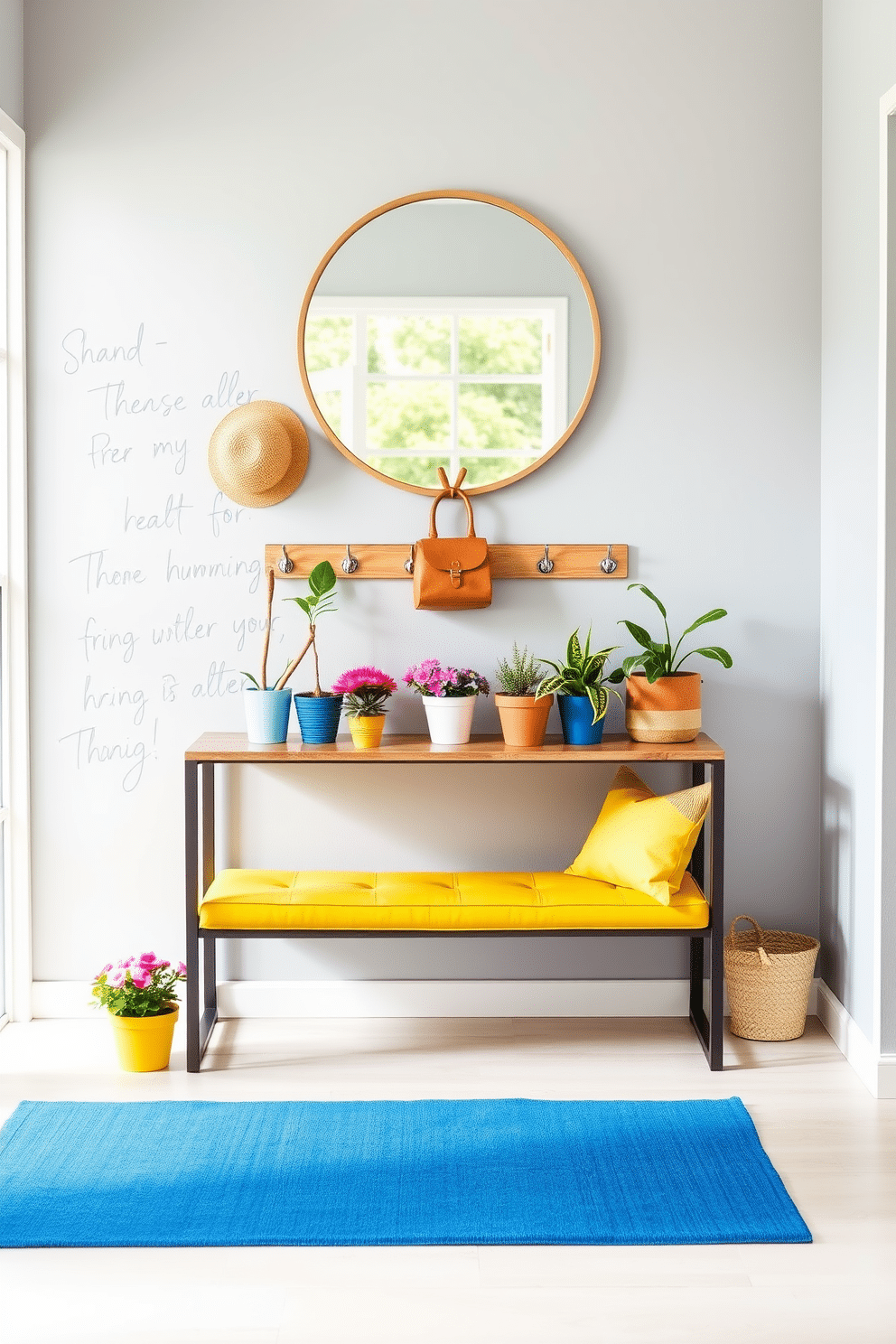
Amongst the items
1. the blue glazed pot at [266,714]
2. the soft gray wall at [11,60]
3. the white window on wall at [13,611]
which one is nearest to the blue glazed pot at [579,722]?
the blue glazed pot at [266,714]

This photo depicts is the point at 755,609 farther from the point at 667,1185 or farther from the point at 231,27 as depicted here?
the point at 231,27

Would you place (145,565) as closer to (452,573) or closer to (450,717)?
(452,573)

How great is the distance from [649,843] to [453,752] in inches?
19.9

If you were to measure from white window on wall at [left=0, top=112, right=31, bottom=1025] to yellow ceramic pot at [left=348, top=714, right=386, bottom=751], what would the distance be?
0.90 m

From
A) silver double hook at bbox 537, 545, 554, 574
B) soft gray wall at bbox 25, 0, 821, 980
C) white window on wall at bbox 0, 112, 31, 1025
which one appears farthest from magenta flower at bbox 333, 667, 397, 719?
white window on wall at bbox 0, 112, 31, 1025

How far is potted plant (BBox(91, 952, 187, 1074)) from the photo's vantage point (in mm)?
2752

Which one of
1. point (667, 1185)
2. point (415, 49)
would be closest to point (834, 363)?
point (415, 49)

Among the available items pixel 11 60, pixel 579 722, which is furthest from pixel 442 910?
pixel 11 60

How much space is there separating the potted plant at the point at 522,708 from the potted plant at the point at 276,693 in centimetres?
42

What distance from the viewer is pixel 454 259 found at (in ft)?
9.89

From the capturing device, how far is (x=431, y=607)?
3004 mm

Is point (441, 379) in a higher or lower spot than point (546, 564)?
higher

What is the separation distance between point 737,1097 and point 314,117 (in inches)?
102

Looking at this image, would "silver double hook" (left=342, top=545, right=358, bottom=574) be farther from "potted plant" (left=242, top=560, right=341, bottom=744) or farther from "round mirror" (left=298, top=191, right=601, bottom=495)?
"round mirror" (left=298, top=191, right=601, bottom=495)
